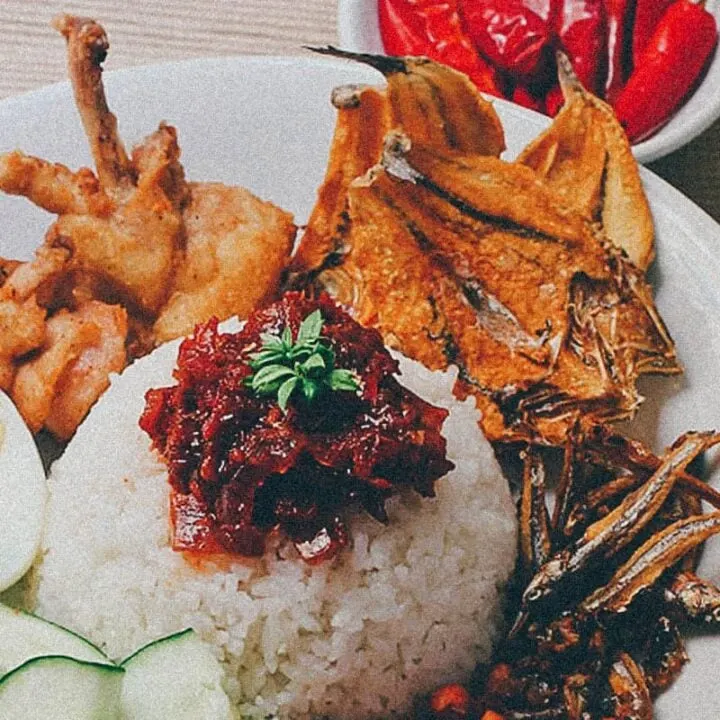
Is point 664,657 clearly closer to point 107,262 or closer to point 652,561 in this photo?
point 652,561

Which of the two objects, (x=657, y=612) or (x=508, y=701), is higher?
(x=657, y=612)

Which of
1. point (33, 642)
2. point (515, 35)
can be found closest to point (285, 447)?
point (33, 642)

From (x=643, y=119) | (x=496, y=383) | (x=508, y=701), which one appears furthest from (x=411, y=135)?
(x=508, y=701)

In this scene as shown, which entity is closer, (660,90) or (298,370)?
(298,370)

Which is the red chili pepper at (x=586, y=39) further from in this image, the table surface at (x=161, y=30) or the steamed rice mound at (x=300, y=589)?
the steamed rice mound at (x=300, y=589)

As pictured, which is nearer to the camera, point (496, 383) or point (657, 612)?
point (657, 612)

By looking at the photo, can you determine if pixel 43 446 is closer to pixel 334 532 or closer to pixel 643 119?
pixel 334 532

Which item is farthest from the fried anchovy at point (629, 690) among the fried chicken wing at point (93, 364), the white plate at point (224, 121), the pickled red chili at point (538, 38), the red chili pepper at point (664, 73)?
the pickled red chili at point (538, 38)

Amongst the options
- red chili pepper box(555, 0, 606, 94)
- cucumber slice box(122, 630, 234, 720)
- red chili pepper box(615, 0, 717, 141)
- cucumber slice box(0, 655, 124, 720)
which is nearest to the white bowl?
red chili pepper box(615, 0, 717, 141)
